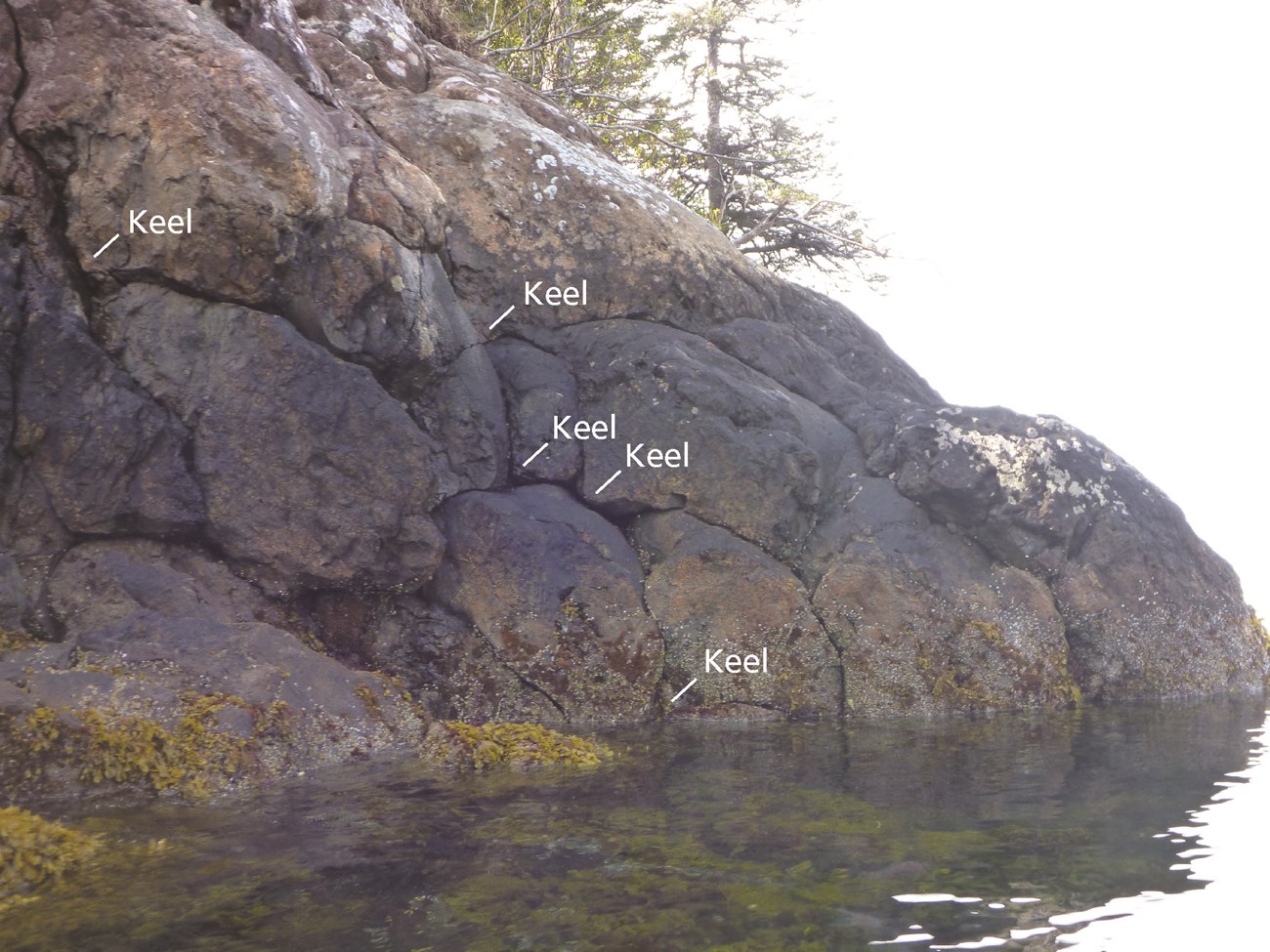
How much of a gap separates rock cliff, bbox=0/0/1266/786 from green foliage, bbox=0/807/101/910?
1.21 metres

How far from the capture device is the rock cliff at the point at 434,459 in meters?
7.20

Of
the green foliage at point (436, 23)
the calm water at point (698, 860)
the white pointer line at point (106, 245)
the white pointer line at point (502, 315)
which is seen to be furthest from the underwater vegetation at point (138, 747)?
the green foliage at point (436, 23)

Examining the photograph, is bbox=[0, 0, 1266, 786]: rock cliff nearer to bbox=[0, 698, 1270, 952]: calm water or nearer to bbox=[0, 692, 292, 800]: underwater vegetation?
bbox=[0, 692, 292, 800]: underwater vegetation

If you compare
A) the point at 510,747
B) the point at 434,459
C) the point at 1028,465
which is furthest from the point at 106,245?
the point at 1028,465

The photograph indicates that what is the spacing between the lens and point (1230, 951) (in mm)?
3545

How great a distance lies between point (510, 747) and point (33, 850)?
9.24ft

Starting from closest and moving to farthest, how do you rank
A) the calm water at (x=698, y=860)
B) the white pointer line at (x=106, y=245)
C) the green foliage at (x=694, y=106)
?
1. the calm water at (x=698, y=860)
2. the white pointer line at (x=106, y=245)
3. the green foliage at (x=694, y=106)

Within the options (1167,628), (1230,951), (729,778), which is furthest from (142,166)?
(1167,628)

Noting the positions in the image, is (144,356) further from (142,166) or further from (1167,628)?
(1167,628)

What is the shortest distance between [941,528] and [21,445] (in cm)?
709

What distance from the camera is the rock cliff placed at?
7195 millimetres

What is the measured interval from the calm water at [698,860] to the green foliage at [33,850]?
5.3 inches

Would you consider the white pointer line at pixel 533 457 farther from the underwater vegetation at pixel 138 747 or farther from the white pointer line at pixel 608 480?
the underwater vegetation at pixel 138 747

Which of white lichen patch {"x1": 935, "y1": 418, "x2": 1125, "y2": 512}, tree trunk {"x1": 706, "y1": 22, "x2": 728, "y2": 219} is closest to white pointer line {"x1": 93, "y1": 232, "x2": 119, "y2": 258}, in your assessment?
white lichen patch {"x1": 935, "y1": 418, "x2": 1125, "y2": 512}
